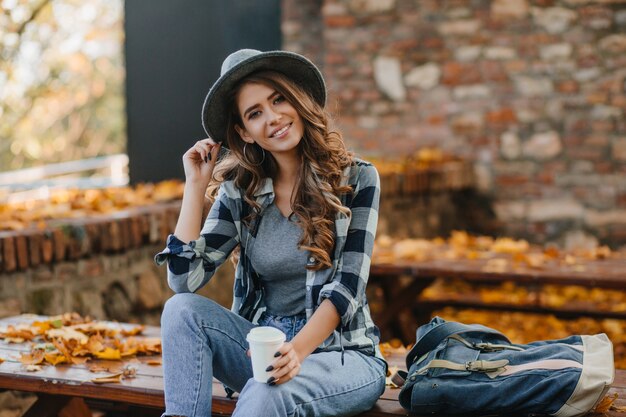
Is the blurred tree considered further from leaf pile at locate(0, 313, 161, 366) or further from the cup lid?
the cup lid

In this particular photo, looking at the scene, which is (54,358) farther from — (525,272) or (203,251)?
(525,272)

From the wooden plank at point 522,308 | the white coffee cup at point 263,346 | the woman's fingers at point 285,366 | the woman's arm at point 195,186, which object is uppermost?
the woman's arm at point 195,186

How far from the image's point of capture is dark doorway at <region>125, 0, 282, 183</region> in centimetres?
593

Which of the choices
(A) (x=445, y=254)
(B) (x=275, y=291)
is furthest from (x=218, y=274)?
(B) (x=275, y=291)

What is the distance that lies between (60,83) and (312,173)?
12.2m

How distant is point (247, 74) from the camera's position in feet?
7.92

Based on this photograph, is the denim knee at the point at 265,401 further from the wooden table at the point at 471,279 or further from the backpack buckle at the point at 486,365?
the wooden table at the point at 471,279

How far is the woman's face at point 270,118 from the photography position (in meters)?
2.39

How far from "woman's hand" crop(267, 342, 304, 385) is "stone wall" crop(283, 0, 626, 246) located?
4.35 metres

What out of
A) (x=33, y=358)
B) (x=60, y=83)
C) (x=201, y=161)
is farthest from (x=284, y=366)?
(x=60, y=83)

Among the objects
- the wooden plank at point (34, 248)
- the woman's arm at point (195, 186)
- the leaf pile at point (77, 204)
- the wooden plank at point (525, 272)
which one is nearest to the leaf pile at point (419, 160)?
the leaf pile at point (77, 204)

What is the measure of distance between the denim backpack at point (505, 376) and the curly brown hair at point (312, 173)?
365 millimetres

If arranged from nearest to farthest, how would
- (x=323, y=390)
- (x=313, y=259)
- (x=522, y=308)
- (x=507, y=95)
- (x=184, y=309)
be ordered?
(x=323, y=390)
(x=184, y=309)
(x=313, y=259)
(x=522, y=308)
(x=507, y=95)

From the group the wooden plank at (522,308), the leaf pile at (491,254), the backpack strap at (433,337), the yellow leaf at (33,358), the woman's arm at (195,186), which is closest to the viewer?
the backpack strap at (433,337)
